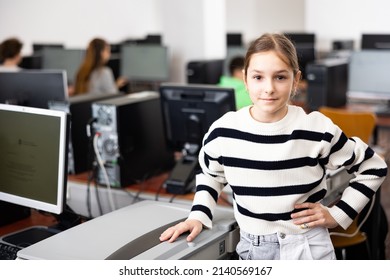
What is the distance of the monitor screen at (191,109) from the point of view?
2283 millimetres

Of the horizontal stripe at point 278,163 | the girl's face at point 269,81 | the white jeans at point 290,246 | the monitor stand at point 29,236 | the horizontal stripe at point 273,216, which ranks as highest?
the girl's face at point 269,81

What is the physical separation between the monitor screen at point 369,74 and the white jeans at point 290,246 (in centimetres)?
290

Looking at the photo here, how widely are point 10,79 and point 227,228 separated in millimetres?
1697

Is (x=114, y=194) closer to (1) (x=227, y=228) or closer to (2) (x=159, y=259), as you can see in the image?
(1) (x=227, y=228)

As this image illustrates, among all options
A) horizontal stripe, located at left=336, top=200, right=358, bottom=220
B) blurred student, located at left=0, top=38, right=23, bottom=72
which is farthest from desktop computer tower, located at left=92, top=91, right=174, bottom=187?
blurred student, located at left=0, top=38, right=23, bottom=72

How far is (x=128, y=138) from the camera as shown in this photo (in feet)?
7.97

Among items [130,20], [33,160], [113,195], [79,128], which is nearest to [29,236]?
[33,160]

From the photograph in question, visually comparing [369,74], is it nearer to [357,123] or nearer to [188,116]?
[357,123]

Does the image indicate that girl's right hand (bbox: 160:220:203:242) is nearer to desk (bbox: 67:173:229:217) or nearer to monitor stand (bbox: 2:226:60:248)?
monitor stand (bbox: 2:226:60:248)

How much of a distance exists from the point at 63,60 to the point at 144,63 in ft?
2.83

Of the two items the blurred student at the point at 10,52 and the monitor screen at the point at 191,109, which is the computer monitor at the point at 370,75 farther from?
the blurred student at the point at 10,52

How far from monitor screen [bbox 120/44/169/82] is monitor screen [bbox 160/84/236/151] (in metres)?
3.29

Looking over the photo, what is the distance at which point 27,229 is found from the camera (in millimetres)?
2033

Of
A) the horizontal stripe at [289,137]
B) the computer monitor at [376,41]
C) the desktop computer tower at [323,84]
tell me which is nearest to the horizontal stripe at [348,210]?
the horizontal stripe at [289,137]
